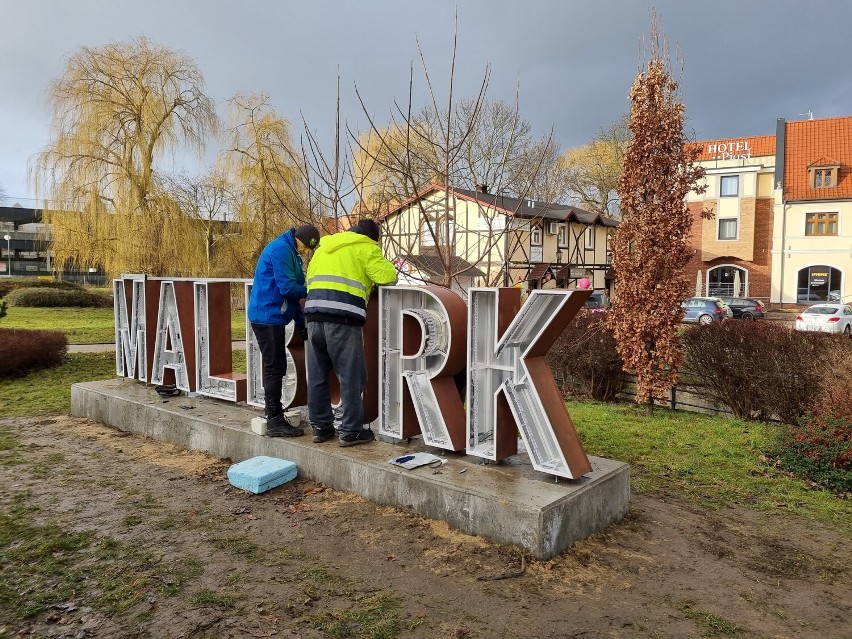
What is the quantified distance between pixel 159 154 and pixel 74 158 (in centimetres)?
308

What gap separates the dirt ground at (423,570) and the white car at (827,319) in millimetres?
23444

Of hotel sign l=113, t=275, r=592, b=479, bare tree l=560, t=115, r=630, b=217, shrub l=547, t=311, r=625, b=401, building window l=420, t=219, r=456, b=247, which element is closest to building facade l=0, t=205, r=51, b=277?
bare tree l=560, t=115, r=630, b=217

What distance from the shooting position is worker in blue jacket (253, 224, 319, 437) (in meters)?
5.57

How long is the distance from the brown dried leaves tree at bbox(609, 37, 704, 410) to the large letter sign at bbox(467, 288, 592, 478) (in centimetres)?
553

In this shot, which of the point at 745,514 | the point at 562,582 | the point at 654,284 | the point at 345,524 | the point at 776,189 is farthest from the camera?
the point at 776,189

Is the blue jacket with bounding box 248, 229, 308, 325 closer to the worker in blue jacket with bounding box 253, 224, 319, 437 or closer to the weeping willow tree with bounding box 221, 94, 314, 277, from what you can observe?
the worker in blue jacket with bounding box 253, 224, 319, 437

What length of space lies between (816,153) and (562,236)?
18709 mm

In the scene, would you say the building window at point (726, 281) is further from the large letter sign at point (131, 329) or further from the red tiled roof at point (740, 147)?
the large letter sign at point (131, 329)

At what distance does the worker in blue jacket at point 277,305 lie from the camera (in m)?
5.57

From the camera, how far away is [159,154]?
2539 centimetres

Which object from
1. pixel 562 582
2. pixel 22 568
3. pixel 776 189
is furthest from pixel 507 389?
pixel 776 189

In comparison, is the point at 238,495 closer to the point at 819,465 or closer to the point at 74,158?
the point at 819,465

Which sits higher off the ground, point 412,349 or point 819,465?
point 412,349

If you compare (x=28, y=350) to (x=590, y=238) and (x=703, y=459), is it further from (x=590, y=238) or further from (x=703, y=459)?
(x=590, y=238)
